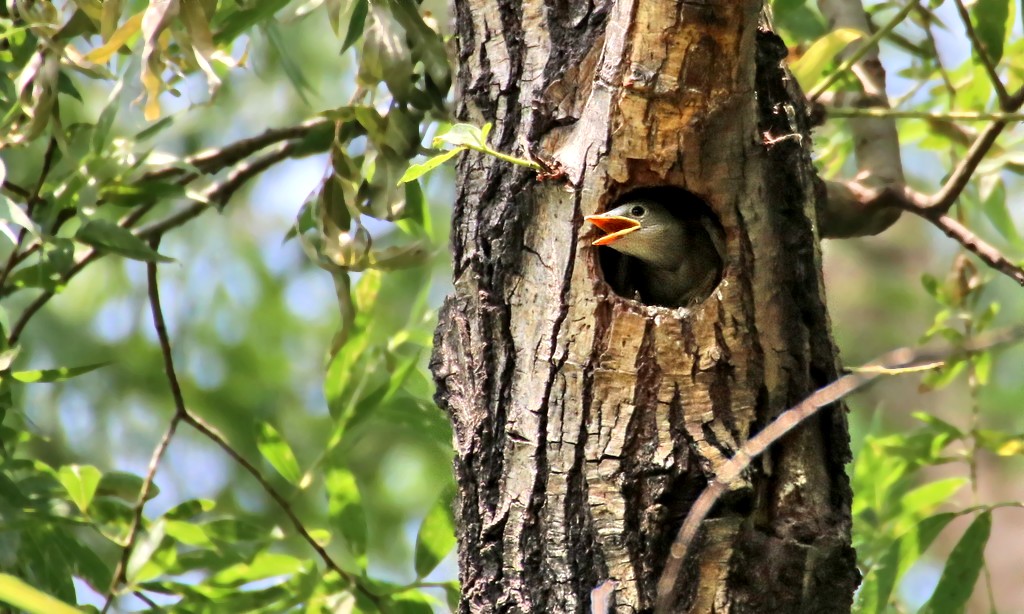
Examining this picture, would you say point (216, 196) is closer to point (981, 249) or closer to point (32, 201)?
point (32, 201)

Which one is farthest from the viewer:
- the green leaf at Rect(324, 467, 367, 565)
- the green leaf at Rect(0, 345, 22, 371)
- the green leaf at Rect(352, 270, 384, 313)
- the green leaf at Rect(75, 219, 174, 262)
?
the green leaf at Rect(352, 270, 384, 313)

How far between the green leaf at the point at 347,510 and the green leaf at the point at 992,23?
2.30 metres

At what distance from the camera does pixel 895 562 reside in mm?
3307

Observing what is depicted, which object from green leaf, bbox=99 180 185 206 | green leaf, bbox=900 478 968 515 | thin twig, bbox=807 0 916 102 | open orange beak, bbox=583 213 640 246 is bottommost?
green leaf, bbox=900 478 968 515

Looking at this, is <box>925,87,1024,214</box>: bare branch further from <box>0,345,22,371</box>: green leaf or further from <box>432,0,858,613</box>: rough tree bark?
<box>0,345,22,371</box>: green leaf

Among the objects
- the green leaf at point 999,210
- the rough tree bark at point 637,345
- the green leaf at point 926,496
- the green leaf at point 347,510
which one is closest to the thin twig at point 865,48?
the rough tree bark at point 637,345

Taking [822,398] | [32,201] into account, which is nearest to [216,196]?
[32,201]

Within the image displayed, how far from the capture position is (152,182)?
3.26 meters

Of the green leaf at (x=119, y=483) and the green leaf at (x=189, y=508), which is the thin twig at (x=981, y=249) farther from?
the green leaf at (x=119, y=483)

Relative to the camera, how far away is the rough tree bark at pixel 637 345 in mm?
2207

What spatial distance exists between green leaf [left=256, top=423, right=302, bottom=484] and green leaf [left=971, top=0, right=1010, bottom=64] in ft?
7.96

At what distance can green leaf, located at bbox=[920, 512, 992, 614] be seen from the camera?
314 cm

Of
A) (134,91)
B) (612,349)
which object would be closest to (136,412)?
(134,91)

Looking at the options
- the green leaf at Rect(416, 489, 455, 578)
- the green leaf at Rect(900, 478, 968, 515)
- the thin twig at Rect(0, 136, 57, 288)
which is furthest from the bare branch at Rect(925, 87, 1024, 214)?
the thin twig at Rect(0, 136, 57, 288)
